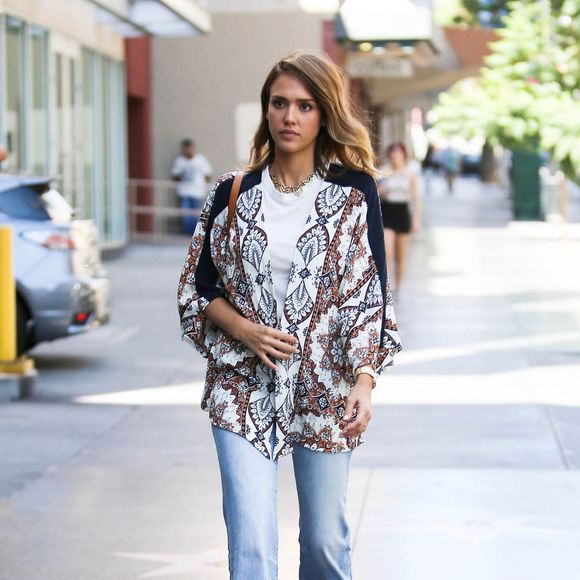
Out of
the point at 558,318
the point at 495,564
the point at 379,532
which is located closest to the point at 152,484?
the point at 379,532

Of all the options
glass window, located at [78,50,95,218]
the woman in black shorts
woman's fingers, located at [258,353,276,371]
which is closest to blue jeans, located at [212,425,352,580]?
woman's fingers, located at [258,353,276,371]

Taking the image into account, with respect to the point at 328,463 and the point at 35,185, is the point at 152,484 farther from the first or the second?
the point at 35,185

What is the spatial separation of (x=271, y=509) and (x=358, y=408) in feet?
1.14

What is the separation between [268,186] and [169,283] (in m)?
13.9

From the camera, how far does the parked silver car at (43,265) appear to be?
995 centimetres

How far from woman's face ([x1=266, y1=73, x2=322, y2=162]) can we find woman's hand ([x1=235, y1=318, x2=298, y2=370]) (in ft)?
1.64

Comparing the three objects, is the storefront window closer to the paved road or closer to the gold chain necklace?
the paved road

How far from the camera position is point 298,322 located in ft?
12.2

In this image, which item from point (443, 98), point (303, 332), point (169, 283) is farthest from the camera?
point (443, 98)

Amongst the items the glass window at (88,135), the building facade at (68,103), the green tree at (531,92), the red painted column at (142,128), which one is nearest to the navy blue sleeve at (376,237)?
the green tree at (531,92)

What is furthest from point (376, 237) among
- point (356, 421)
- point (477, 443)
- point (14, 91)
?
point (14, 91)

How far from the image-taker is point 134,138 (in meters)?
26.5

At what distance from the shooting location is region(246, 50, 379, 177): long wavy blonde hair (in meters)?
3.77

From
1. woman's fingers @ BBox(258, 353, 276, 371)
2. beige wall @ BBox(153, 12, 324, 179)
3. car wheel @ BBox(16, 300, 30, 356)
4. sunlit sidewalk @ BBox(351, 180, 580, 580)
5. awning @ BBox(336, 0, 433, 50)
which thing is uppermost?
awning @ BBox(336, 0, 433, 50)
